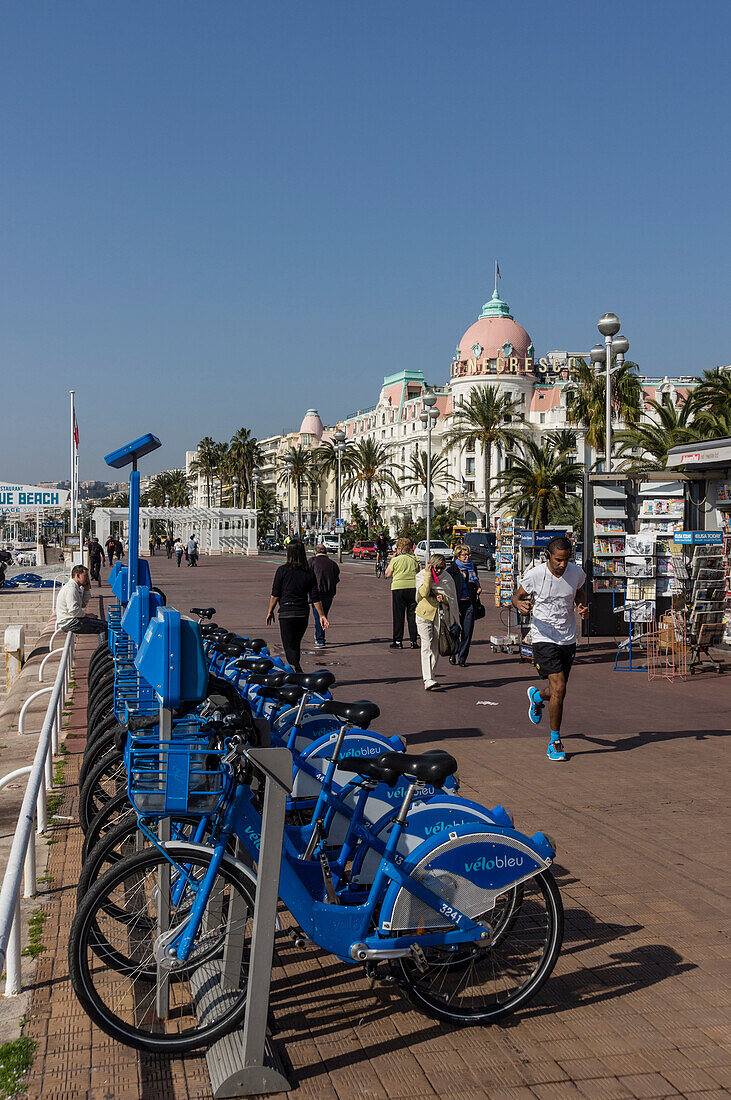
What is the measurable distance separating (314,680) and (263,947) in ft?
6.22

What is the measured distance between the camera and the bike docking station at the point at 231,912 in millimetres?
3150

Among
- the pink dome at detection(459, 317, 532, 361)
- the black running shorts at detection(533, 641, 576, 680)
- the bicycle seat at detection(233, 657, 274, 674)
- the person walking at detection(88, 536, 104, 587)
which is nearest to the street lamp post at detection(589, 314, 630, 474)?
the black running shorts at detection(533, 641, 576, 680)

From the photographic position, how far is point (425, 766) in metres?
3.49

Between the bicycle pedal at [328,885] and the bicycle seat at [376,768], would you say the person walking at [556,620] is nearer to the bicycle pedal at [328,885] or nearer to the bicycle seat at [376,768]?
the bicycle pedal at [328,885]

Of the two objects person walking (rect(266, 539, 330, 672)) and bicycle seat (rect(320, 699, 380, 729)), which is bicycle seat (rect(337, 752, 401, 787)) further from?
person walking (rect(266, 539, 330, 672))

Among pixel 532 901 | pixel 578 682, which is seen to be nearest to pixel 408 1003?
pixel 532 901

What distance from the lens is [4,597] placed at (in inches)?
1176

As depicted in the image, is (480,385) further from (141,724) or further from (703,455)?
(141,724)

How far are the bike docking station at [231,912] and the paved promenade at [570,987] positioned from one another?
12 centimetres

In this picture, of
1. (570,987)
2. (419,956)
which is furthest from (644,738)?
(419,956)

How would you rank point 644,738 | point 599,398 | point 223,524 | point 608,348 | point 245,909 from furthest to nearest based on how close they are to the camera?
point 223,524, point 599,398, point 608,348, point 644,738, point 245,909

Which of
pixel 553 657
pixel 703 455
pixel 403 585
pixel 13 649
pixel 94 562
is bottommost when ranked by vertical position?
pixel 13 649

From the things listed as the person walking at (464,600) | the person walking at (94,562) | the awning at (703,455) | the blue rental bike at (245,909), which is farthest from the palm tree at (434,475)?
the blue rental bike at (245,909)

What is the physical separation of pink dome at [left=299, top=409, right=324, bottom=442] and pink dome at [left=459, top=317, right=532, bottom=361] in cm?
6703
